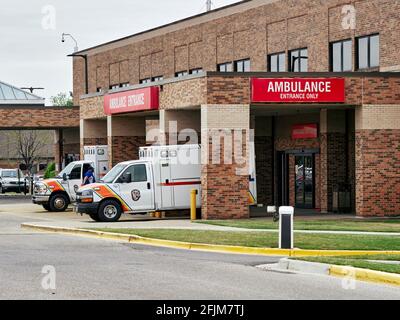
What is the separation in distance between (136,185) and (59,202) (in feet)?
29.1

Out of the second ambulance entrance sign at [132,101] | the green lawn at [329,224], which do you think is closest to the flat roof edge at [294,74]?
the second ambulance entrance sign at [132,101]

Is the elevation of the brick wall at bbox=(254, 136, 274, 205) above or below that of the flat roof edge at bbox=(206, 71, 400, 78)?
below

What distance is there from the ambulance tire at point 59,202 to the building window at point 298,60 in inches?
461

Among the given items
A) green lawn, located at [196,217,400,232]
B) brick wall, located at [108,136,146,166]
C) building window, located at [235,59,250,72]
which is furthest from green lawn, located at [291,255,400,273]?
building window, located at [235,59,250,72]

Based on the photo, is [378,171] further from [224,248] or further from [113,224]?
[224,248]

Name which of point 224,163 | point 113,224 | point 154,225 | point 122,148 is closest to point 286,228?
point 154,225

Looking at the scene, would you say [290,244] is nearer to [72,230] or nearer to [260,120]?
[72,230]

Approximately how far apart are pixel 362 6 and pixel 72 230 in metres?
17.5

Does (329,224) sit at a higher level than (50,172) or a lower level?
lower

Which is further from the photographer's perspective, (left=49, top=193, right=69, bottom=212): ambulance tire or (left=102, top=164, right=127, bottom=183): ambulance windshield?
(left=49, top=193, right=69, bottom=212): ambulance tire

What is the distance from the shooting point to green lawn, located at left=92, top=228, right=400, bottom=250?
2247 cm

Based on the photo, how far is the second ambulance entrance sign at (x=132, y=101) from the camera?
3716cm

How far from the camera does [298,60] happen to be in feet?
145

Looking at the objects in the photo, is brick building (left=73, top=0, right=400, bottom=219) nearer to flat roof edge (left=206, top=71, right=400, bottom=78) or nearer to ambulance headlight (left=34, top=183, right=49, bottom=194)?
flat roof edge (left=206, top=71, right=400, bottom=78)
